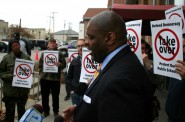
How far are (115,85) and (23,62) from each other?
198 inches

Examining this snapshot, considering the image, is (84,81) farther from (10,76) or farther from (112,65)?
(112,65)

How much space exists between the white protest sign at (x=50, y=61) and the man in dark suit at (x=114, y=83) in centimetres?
593

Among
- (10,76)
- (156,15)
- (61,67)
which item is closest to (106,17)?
(156,15)

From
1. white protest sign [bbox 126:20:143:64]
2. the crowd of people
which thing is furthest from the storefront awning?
the crowd of people

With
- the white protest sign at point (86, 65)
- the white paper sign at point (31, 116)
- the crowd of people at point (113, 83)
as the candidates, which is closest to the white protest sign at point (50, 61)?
the white protest sign at point (86, 65)

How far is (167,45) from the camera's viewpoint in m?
3.51

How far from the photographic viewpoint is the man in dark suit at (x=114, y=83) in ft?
6.08

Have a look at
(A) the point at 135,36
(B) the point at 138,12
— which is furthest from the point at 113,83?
(B) the point at 138,12

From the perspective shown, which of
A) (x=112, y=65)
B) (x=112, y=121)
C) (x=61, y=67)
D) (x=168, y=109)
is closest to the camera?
(x=112, y=121)

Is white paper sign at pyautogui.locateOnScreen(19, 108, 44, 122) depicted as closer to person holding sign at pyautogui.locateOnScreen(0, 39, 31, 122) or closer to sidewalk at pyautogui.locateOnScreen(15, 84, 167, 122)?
person holding sign at pyautogui.locateOnScreen(0, 39, 31, 122)

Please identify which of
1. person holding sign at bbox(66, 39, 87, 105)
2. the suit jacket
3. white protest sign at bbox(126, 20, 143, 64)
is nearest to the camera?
the suit jacket

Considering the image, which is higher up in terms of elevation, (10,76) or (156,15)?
(156,15)

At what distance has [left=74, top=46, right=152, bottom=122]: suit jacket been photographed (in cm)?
185

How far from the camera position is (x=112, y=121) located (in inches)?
72.6
